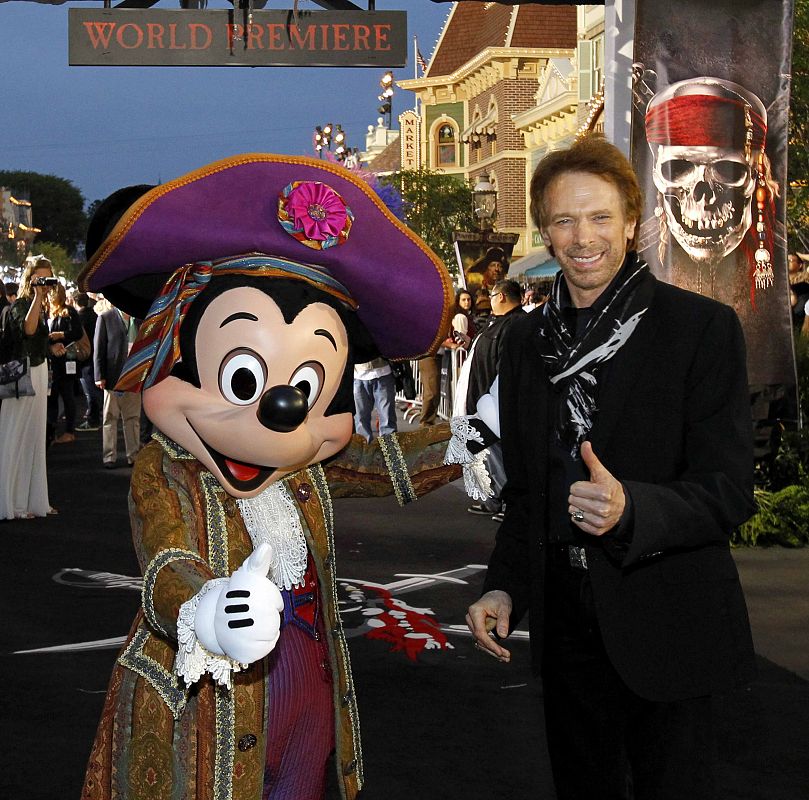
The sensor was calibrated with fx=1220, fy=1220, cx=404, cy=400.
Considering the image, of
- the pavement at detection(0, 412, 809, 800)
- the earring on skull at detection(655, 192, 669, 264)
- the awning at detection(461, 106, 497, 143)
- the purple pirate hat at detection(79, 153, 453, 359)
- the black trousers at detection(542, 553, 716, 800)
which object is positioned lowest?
the pavement at detection(0, 412, 809, 800)

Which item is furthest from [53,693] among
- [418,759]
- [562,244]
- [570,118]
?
[570,118]

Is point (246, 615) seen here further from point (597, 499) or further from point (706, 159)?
point (706, 159)

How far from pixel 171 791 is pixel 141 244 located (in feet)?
4.17

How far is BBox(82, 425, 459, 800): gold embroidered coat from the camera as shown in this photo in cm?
265

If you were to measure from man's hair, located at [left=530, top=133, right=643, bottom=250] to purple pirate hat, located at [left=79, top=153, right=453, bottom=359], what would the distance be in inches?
15.8

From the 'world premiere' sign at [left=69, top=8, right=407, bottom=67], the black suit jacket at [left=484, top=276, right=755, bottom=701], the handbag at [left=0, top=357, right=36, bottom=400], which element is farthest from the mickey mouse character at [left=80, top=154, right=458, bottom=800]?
the 'world premiere' sign at [left=69, top=8, right=407, bottom=67]

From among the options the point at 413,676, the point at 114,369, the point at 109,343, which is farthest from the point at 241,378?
the point at 114,369

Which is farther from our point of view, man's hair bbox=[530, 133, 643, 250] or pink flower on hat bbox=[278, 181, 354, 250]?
pink flower on hat bbox=[278, 181, 354, 250]

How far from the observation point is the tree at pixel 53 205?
305 ft

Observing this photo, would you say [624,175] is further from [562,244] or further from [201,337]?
[201,337]

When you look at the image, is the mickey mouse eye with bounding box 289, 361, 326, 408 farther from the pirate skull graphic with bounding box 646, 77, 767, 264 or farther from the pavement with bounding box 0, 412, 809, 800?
the pirate skull graphic with bounding box 646, 77, 767, 264

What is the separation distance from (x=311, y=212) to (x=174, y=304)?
0.39 metres

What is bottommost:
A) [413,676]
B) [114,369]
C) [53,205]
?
[413,676]

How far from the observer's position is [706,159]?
7.55m
